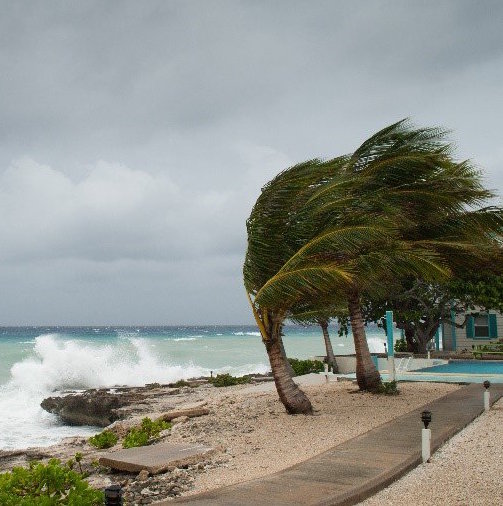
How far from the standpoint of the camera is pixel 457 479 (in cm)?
783

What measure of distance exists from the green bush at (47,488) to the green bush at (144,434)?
382 centimetres

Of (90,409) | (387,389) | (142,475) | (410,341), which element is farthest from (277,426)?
(410,341)

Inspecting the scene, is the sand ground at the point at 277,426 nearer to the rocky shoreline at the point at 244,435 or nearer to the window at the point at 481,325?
the rocky shoreline at the point at 244,435

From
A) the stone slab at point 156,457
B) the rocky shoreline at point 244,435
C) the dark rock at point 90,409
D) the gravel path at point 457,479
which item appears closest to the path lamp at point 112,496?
the rocky shoreline at point 244,435

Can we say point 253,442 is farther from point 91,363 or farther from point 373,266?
point 91,363

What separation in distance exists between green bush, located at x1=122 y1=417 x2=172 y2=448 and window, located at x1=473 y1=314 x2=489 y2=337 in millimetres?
22508

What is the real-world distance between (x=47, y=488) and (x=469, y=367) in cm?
2219

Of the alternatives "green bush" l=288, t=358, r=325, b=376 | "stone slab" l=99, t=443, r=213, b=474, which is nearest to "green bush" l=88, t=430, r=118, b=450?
"stone slab" l=99, t=443, r=213, b=474

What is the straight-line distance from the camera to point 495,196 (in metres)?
15.7

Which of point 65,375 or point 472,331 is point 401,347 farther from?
point 65,375

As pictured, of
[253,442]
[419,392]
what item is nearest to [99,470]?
[253,442]

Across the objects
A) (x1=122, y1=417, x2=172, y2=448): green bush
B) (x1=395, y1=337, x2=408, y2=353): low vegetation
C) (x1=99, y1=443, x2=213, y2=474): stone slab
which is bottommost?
(x1=395, y1=337, x2=408, y2=353): low vegetation

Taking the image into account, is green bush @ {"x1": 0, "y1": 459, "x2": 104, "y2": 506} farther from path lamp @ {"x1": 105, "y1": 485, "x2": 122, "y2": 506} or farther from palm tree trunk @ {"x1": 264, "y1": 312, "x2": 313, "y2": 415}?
palm tree trunk @ {"x1": 264, "y1": 312, "x2": 313, "y2": 415}

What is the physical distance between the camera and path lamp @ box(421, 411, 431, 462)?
880 centimetres
